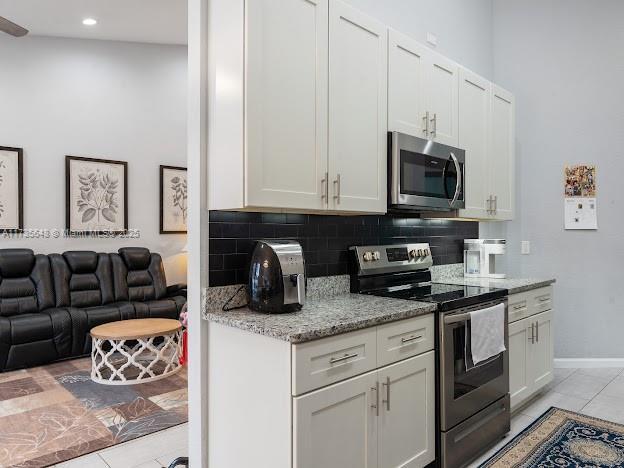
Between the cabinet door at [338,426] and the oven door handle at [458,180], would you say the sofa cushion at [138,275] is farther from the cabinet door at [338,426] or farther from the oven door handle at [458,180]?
the cabinet door at [338,426]

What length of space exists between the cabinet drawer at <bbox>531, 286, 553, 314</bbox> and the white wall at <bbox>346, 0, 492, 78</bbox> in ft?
6.36

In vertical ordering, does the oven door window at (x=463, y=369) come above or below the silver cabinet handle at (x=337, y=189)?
below

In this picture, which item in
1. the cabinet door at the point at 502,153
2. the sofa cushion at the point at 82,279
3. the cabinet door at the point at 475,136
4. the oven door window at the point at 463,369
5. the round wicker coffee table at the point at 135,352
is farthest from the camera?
the sofa cushion at the point at 82,279

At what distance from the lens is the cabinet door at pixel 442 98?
2785mm

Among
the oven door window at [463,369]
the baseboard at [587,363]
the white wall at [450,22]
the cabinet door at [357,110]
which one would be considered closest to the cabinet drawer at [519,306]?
the oven door window at [463,369]

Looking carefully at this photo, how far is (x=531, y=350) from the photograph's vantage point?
3109 millimetres

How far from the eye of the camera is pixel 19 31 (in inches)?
132

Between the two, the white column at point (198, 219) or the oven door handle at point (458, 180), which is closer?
the white column at point (198, 219)

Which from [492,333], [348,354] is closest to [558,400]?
[492,333]

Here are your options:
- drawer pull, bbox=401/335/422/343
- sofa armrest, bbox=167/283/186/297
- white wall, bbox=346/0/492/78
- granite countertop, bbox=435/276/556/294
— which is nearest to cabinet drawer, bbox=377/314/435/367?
drawer pull, bbox=401/335/422/343

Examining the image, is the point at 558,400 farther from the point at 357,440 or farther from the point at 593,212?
the point at 357,440

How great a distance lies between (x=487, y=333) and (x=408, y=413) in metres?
0.74

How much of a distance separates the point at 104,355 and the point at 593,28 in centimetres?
505

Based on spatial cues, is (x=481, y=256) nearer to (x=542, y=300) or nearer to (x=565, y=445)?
(x=542, y=300)
